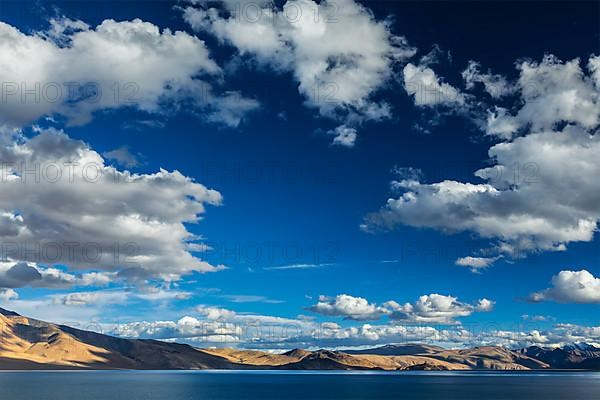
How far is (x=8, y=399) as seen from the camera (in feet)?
643

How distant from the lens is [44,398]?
19962cm

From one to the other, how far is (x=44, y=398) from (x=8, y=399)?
1140cm
